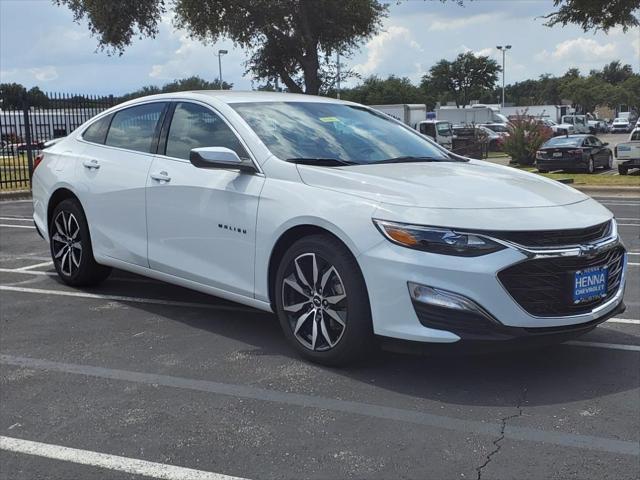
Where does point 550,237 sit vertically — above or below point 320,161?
below

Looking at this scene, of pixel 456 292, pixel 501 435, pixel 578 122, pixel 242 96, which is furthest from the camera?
pixel 578 122

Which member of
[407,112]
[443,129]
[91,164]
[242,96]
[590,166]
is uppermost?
[407,112]

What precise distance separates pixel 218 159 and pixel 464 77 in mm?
103466

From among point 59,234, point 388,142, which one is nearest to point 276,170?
point 388,142

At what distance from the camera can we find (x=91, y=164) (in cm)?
601

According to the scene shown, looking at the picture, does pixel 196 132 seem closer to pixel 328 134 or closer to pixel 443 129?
pixel 328 134

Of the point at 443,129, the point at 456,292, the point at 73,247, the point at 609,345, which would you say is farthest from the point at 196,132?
the point at 443,129

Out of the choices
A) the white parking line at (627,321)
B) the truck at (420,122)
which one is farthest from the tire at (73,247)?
the truck at (420,122)

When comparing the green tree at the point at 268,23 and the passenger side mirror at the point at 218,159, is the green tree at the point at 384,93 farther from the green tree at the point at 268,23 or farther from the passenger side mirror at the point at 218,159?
the passenger side mirror at the point at 218,159

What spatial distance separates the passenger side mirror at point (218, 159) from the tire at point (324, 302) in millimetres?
685

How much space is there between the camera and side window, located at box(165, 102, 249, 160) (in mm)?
4973

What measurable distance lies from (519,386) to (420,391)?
578 mm

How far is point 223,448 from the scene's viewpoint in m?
3.30

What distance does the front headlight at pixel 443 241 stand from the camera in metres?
3.74
